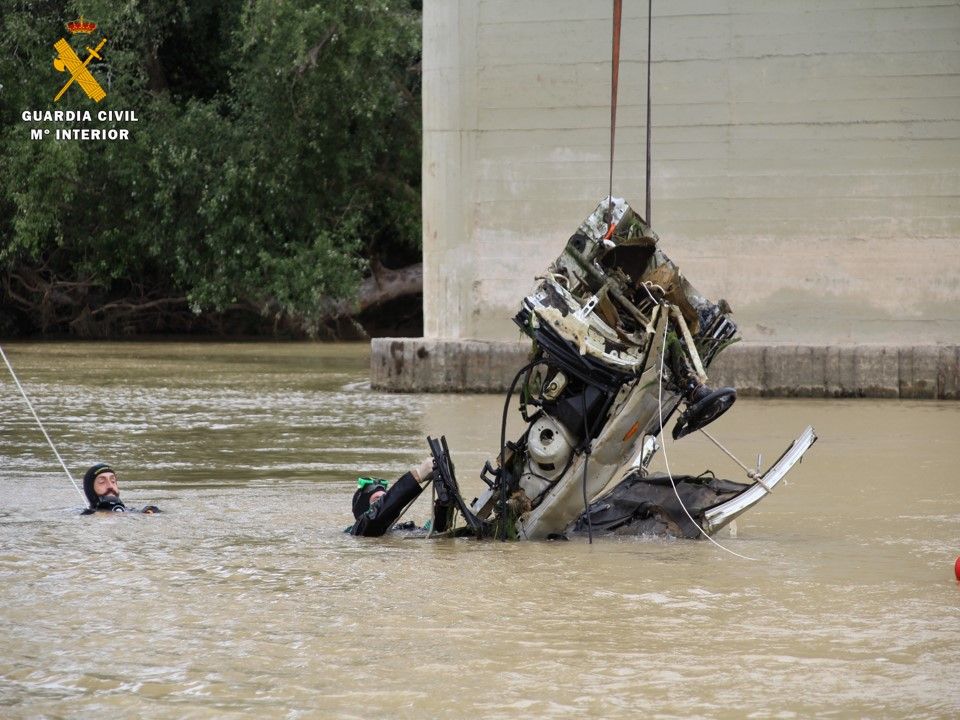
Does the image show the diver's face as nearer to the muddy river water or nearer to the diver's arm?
the muddy river water

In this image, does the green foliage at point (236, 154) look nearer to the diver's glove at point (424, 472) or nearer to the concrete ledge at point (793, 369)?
the concrete ledge at point (793, 369)

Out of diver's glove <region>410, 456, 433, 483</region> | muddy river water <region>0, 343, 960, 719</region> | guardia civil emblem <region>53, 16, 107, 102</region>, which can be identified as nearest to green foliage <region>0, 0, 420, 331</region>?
guardia civil emblem <region>53, 16, 107, 102</region>

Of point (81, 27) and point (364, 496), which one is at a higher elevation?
point (81, 27)

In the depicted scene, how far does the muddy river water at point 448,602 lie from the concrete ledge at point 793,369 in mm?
5978

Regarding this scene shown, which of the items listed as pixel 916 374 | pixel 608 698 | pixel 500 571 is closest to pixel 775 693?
pixel 608 698

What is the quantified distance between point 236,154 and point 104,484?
2429cm

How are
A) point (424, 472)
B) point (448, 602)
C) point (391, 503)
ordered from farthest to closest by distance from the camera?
point (391, 503) < point (424, 472) < point (448, 602)

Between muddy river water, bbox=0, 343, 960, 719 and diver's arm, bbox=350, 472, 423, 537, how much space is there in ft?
0.34

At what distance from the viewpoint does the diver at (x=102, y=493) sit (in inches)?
428

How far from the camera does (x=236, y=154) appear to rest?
113 ft

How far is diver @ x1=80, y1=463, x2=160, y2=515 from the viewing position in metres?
10.9

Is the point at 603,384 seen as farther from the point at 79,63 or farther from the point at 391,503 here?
the point at 79,63

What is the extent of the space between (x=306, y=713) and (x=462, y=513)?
12.3 feet

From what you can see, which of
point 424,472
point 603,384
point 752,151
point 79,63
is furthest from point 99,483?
point 79,63
